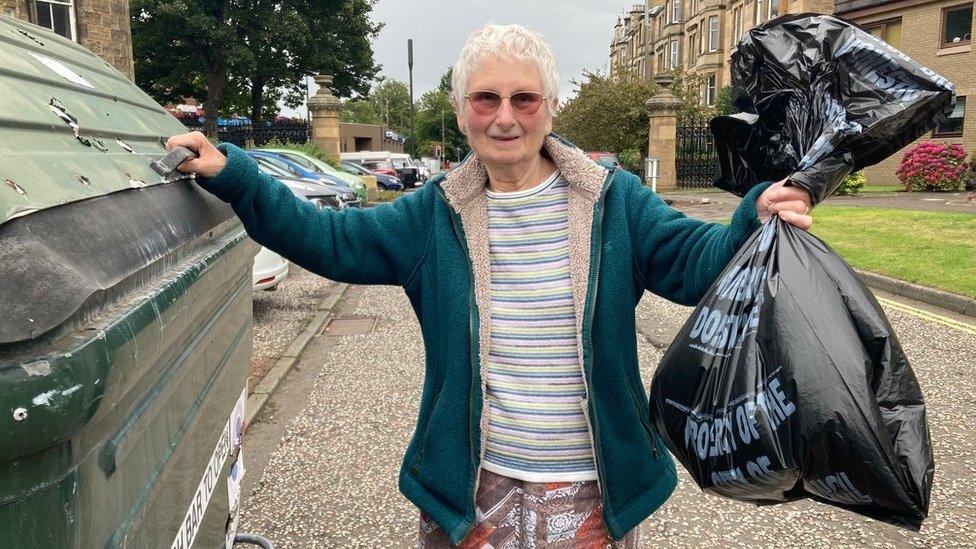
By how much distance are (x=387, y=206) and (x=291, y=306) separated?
22.0 feet

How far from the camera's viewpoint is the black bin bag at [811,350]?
1.48 m

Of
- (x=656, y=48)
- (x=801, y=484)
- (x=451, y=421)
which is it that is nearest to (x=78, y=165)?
(x=451, y=421)

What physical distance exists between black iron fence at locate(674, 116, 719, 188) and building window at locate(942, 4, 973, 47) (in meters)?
8.28

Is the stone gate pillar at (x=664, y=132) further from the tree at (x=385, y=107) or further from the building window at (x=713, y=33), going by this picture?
the tree at (x=385, y=107)

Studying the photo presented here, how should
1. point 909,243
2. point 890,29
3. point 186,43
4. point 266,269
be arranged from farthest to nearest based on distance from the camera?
point 186,43 < point 890,29 < point 909,243 < point 266,269

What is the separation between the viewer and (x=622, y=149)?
2959cm

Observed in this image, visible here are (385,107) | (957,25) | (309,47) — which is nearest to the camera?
(957,25)

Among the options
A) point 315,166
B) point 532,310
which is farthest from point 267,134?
point 532,310

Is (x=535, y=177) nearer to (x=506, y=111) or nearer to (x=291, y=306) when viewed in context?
(x=506, y=111)

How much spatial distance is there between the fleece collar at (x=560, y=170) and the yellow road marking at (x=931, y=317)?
19.4 feet

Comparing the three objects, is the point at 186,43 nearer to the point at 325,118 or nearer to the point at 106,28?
the point at 325,118

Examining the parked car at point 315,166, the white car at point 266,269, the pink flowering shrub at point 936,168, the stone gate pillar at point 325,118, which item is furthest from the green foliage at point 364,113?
the white car at point 266,269

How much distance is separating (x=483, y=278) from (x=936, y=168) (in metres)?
20.7

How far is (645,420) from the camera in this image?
6.36 feet
